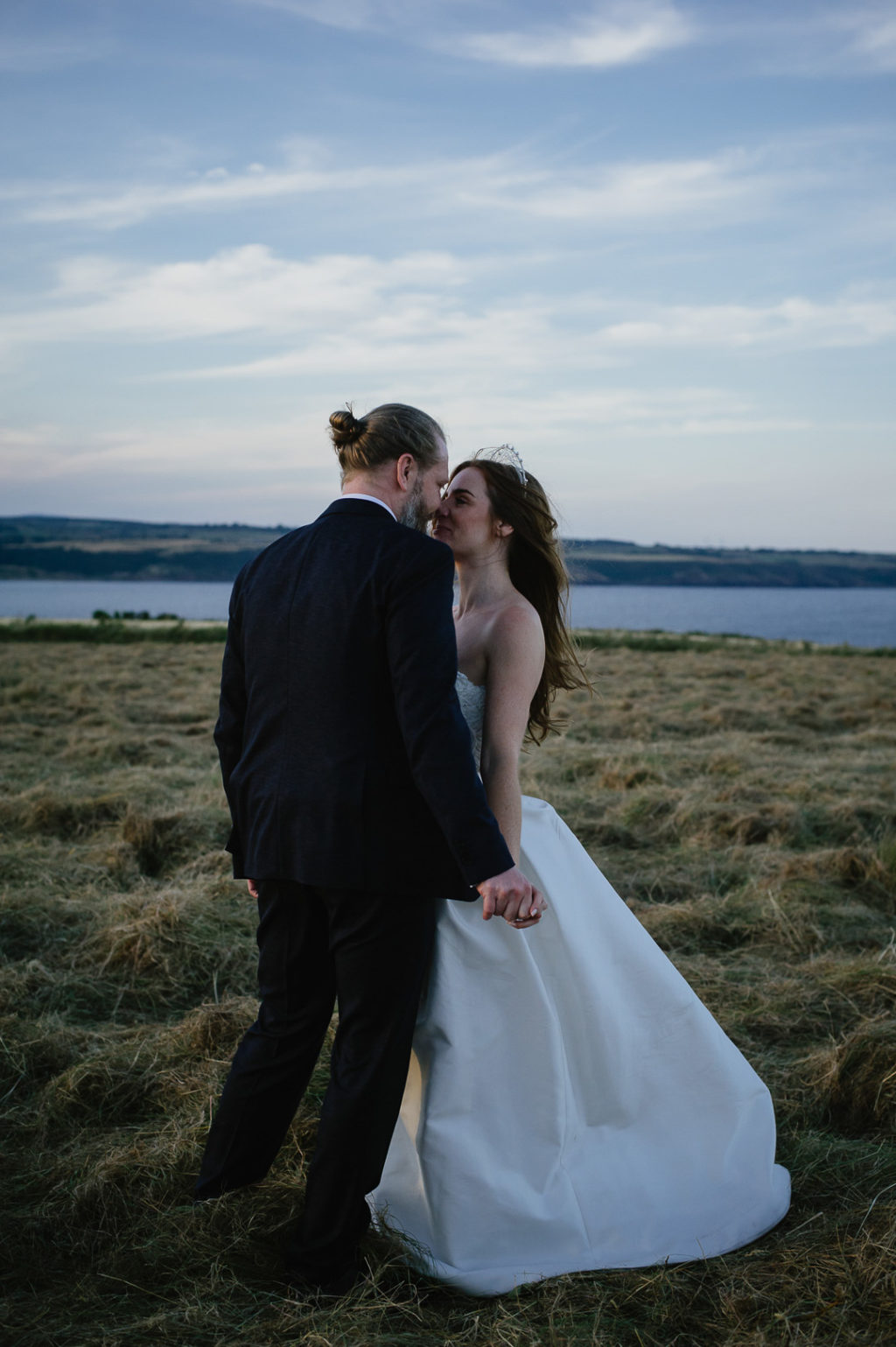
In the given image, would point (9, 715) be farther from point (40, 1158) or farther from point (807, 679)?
point (807, 679)

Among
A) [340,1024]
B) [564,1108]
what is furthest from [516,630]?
[564,1108]

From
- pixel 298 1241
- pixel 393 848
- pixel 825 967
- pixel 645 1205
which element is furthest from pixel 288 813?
pixel 825 967

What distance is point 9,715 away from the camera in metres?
11.6

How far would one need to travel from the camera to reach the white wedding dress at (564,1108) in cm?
230

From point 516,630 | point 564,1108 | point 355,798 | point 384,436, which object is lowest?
point 564,1108

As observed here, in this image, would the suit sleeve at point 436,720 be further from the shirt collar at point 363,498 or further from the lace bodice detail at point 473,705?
the lace bodice detail at point 473,705

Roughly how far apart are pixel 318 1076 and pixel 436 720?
1810 mm

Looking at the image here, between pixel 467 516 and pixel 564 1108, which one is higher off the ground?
pixel 467 516

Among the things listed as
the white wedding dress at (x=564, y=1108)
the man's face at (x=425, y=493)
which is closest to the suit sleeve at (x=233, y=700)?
the man's face at (x=425, y=493)

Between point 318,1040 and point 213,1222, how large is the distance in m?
0.55

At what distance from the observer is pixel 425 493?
2287 millimetres

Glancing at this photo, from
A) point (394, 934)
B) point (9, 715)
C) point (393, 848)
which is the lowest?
point (9, 715)

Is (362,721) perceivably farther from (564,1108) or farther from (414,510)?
(564,1108)

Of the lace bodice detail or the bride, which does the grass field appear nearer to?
the bride
